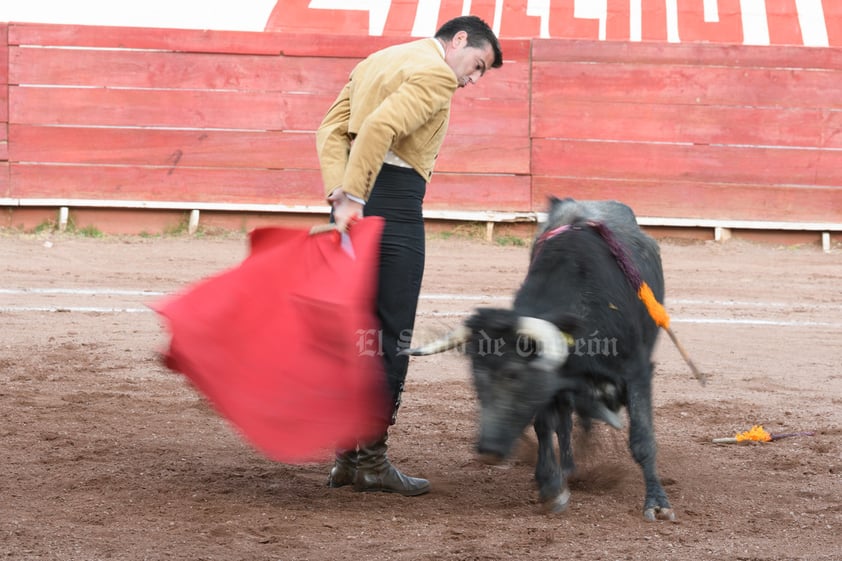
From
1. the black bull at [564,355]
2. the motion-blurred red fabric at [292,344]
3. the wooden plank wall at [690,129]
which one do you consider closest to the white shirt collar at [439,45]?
the motion-blurred red fabric at [292,344]

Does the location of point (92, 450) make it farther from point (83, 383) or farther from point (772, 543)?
point (772, 543)

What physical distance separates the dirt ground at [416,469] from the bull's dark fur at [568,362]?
0.16 m

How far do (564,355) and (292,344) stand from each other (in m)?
0.67

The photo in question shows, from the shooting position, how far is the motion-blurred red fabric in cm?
270

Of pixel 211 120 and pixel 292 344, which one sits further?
pixel 211 120

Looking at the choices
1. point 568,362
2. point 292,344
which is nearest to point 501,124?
point 568,362

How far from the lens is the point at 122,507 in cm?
283

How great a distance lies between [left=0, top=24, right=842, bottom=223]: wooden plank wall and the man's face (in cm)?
582

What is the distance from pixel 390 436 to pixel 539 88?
5.48 metres

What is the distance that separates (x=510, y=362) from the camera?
265 centimetres

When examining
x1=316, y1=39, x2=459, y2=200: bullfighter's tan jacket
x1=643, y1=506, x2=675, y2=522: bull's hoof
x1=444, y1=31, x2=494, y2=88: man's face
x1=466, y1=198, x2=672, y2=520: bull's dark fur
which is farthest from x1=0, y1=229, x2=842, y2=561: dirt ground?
x1=444, y1=31, x2=494, y2=88: man's face

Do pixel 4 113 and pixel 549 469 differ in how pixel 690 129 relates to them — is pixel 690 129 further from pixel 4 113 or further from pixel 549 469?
pixel 549 469

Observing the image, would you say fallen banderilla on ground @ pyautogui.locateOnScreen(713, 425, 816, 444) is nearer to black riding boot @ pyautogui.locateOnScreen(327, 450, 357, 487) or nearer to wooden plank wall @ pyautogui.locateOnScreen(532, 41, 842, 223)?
black riding boot @ pyautogui.locateOnScreen(327, 450, 357, 487)

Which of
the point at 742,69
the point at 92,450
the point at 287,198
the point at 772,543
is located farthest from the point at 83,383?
the point at 742,69
